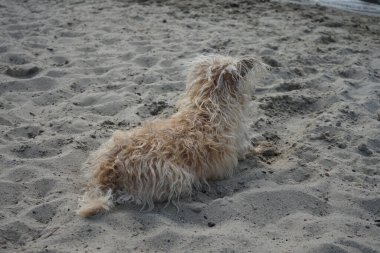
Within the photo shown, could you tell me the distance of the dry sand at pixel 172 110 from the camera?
3.62m


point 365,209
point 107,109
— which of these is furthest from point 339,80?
point 107,109

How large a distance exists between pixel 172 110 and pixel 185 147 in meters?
1.53

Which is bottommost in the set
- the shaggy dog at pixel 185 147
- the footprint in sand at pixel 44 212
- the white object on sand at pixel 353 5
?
the footprint in sand at pixel 44 212

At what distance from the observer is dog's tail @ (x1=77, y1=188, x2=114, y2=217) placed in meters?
3.70

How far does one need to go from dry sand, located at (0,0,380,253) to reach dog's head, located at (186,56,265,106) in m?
0.69

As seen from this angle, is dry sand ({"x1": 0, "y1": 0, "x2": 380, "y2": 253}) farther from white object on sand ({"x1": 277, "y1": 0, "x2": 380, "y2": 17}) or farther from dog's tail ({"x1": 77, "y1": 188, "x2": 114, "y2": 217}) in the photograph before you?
white object on sand ({"x1": 277, "y1": 0, "x2": 380, "y2": 17})

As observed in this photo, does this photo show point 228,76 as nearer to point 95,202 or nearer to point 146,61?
point 95,202

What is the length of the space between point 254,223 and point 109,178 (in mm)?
1228

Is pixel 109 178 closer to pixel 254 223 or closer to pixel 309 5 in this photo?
pixel 254 223

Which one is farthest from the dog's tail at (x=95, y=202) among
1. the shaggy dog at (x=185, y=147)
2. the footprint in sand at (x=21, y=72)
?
the footprint in sand at (x=21, y=72)

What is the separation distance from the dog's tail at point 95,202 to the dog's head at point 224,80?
1.21 metres

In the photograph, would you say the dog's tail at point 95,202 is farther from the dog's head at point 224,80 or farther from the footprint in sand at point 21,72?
the footprint in sand at point 21,72

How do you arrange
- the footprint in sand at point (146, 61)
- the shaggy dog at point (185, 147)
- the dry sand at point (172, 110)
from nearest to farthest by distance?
1. the dry sand at point (172, 110)
2. the shaggy dog at point (185, 147)
3. the footprint in sand at point (146, 61)

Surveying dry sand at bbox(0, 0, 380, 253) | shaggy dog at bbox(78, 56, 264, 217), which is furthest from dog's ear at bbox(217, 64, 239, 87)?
dry sand at bbox(0, 0, 380, 253)
